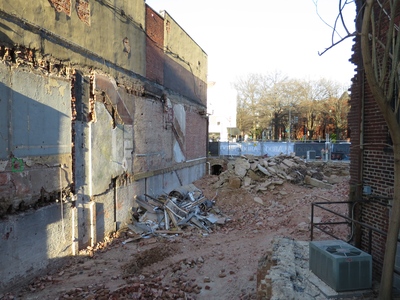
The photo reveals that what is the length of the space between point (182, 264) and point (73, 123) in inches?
173

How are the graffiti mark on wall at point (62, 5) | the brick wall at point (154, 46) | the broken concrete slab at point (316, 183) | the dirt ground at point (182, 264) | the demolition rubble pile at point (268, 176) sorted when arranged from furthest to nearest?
the broken concrete slab at point (316, 183), the demolition rubble pile at point (268, 176), the brick wall at point (154, 46), the graffiti mark on wall at point (62, 5), the dirt ground at point (182, 264)

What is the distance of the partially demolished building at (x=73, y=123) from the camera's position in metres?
6.13

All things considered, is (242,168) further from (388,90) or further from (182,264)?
(388,90)

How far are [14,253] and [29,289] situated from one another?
0.81m

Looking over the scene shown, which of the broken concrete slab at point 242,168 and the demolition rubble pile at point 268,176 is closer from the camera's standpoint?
the demolition rubble pile at point 268,176

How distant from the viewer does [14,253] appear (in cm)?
605

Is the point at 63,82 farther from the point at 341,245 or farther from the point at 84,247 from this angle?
the point at 341,245

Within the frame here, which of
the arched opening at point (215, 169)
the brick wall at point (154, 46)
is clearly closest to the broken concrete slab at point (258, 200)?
the brick wall at point (154, 46)

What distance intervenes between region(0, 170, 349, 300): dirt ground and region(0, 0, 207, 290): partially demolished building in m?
0.53

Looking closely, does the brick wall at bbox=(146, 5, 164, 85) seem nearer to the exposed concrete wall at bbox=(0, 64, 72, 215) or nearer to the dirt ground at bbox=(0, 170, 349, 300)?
the exposed concrete wall at bbox=(0, 64, 72, 215)

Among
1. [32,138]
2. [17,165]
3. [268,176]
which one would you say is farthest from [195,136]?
[17,165]

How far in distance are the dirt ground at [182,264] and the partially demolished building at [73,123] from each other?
0.53 meters

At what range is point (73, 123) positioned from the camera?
7.84 metres

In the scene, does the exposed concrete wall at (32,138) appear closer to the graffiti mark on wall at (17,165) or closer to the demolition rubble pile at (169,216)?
the graffiti mark on wall at (17,165)
